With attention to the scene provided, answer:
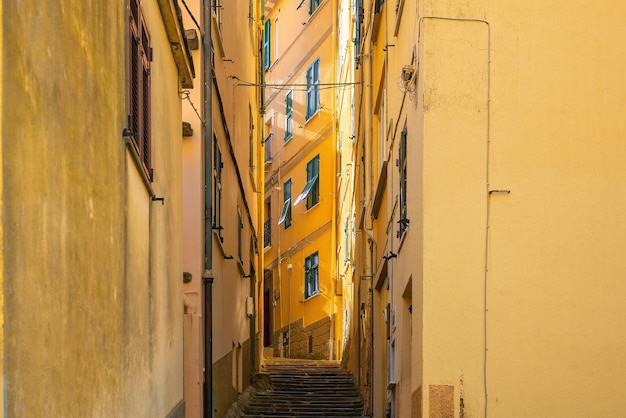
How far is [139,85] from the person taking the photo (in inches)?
321

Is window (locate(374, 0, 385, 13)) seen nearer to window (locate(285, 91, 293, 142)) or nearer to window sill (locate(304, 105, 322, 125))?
window sill (locate(304, 105, 322, 125))

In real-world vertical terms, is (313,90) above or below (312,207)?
above

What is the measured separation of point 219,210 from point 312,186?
17687 millimetres

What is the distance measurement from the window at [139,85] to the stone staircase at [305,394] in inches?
457

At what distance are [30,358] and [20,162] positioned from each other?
2.72 feet

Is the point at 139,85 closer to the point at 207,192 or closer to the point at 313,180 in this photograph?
the point at 207,192

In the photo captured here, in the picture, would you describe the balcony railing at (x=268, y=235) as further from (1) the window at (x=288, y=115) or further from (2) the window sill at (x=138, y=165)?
(2) the window sill at (x=138, y=165)

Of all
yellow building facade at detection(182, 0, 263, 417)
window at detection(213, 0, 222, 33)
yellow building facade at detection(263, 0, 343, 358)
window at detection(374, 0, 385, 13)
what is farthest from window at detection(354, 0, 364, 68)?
yellow building facade at detection(263, 0, 343, 358)

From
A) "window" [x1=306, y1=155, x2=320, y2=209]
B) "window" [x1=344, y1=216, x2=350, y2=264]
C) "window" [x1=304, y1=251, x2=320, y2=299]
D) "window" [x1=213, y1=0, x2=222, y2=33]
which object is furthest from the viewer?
"window" [x1=306, y1=155, x2=320, y2=209]

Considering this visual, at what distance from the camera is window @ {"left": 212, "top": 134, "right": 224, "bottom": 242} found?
1590cm

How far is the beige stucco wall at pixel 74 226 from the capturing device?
4238 millimetres

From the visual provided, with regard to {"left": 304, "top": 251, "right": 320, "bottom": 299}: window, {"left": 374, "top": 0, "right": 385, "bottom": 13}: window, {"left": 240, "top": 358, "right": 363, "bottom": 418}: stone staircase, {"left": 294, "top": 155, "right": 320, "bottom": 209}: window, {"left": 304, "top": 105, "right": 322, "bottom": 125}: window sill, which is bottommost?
{"left": 240, "top": 358, "right": 363, "bottom": 418}: stone staircase

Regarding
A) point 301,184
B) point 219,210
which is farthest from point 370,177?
point 301,184

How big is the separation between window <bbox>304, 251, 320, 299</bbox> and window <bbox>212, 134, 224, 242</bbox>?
54.2 feet
